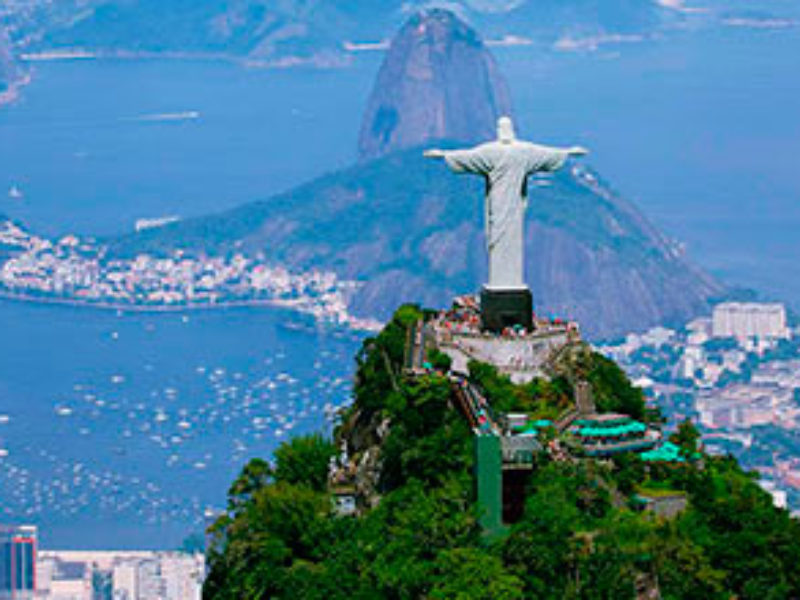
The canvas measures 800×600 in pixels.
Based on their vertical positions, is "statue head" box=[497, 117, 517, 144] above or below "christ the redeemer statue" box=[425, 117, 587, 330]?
above

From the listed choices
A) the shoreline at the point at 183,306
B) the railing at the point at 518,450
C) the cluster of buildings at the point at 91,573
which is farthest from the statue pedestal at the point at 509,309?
the shoreline at the point at 183,306

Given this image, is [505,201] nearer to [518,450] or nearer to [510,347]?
[510,347]

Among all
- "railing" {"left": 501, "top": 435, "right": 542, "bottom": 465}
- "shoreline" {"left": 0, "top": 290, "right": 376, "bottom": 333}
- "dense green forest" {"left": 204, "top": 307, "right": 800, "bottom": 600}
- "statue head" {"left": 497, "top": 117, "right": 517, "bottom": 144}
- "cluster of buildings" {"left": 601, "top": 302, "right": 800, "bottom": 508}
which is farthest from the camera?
"shoreline" {"left": 0, "top": 290, "right": 376, "bottom": 333}

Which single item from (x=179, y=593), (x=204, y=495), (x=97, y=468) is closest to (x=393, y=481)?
(x=179, y=593)

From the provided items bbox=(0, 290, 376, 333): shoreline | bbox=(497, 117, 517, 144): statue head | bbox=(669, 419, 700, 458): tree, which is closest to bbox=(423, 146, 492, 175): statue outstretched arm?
bbox=(497, 117, 517, 144): statue head

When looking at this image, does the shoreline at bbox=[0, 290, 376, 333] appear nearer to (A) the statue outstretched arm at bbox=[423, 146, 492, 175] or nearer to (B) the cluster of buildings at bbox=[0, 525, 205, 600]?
(B) the cluster of buildings at bbox=[0, 525, 205, 600]

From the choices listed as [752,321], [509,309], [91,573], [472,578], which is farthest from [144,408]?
[472,578]
